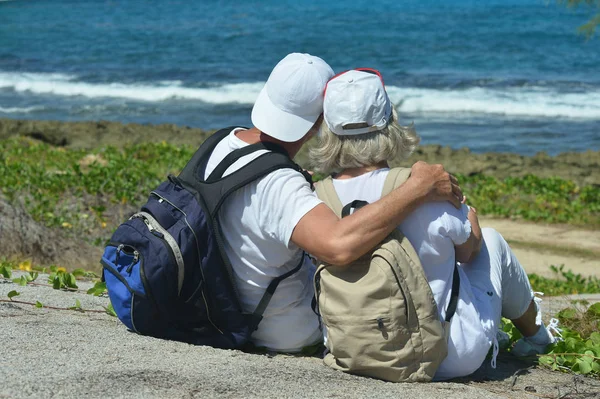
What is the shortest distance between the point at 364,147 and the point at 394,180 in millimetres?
191

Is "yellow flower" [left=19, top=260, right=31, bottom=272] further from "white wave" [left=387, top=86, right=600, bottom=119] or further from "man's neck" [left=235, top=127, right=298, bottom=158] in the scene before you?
"white wave" [left=387, top=86, right=600, bottom=119]

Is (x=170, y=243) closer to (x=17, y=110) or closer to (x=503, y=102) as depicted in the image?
(x=17, y=110)

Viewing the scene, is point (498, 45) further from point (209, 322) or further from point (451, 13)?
point (209, 322)

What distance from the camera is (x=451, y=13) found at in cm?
4578

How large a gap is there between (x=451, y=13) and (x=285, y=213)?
4442cm

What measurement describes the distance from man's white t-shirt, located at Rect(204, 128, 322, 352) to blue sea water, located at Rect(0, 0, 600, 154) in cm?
1202

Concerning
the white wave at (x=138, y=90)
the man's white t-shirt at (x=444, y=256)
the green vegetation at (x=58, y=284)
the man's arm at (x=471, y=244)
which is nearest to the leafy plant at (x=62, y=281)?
the green vegetation at (x=58, y=284)

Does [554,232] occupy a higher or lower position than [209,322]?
lower

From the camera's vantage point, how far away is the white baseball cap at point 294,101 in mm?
3674

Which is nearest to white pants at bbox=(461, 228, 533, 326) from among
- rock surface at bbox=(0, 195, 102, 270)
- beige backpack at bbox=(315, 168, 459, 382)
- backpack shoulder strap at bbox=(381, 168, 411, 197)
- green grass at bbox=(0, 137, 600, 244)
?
beige backpack at bbox=(315, 168, 459, 382)

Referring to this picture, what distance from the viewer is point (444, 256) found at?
11.5 feet

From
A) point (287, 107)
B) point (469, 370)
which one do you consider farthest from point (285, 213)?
point (469, 370)

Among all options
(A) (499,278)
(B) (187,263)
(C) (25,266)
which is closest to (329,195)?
(B) (187,263)

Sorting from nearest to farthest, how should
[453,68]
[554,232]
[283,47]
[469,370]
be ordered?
1. [469,370]
2. [554,232]
3. [453,68]
4. [283,47]
